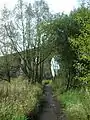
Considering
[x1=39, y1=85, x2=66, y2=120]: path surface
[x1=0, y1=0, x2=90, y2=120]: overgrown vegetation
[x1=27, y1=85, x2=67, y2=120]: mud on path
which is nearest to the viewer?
[x1=27, y1=85, x2=67, y2=120]: mud on path

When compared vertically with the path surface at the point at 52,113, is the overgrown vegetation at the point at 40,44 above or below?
above

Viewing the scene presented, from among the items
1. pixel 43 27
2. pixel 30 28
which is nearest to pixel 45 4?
pixel 30 28

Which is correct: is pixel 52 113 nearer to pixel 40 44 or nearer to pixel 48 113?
pixel 48 113

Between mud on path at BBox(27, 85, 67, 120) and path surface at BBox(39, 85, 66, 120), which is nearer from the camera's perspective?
mud on path at BBox(27, 85, 67, 120)

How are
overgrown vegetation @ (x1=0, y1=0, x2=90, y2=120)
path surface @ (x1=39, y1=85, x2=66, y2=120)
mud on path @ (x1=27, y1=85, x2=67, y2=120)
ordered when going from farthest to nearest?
overgrown vegetation @ (x1=0, y1=0, x2=90, y2=120) → path surface @ (x1=39, y1=85, x2=66, y2=120) → mud on path @ (x1=27, y1=85, x2=67, y2=120)

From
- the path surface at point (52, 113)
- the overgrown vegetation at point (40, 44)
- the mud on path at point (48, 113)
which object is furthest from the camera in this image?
the overgrown vegetation at point (40, 44)

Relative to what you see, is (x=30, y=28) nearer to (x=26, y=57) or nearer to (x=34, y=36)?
(x=34, y=36)

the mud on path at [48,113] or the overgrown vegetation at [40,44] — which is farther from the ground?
the overgrown vegetation at [40,44]

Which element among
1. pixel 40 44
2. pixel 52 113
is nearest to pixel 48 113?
pixel 52 113

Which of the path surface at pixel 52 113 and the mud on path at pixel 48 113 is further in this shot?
the path surface at pixel 52 113

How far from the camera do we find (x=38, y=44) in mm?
39094

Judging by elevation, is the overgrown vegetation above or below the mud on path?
above

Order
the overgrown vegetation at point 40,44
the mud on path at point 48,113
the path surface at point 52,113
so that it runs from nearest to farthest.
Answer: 1. the mud on path at point 48,113
2. the path surface at point 52,113
3. the overgrown vegetation at point 40,44

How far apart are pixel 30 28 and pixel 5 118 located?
27.9m
